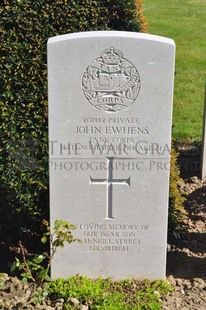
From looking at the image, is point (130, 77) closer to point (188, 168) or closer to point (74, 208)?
point (74, 208)

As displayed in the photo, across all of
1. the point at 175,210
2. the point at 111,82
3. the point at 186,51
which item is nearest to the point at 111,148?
the point at 111,82

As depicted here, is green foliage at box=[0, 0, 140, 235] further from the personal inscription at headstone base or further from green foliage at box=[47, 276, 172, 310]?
green foliage at box=[47, 276, 172, 310]

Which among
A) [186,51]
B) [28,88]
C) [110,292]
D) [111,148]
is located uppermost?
[186,51]

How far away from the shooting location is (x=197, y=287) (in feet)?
14.5

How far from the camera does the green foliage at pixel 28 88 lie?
4.52m

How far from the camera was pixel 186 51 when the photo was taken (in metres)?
10.4

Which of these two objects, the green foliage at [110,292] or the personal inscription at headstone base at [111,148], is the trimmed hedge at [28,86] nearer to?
the personal inscription at headstone base at [111,148]

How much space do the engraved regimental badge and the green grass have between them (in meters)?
3.02

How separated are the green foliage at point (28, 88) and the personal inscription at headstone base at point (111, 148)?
0.42m

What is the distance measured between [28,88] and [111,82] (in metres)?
0.83

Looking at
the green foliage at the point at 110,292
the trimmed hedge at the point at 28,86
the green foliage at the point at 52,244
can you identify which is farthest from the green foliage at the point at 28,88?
the green foliage at the point at 110,292

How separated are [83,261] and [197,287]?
2.76 feet

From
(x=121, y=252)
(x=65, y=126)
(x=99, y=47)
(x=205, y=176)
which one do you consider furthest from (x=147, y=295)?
(x=205, y=176)

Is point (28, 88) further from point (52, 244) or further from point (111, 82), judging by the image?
point (52, 244)
